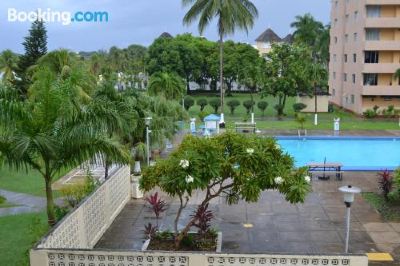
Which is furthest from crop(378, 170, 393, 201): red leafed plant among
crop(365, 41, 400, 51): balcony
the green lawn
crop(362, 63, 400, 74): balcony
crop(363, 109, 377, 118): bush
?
crop(365, 41, 400, 51): balcony

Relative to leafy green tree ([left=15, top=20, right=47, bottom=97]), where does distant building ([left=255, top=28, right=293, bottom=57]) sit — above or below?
above

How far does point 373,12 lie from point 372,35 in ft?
6.30

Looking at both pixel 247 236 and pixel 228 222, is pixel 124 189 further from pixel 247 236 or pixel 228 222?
pixel 247 236

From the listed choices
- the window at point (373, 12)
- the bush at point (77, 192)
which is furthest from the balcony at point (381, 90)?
the bush at point (77, 192)

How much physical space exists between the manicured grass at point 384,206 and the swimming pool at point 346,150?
8411 mm

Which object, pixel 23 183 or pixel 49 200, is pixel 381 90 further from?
pixel 49 200

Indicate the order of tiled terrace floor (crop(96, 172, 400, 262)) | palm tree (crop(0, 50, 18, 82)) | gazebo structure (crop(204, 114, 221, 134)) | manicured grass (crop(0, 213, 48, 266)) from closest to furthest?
1. manicured grass (crop(0, 213, 48, 266))
2. tiled terrace floor (crop(96, 172, 400, 262))
3. gazebo structure (crop(204, 114, 221, 134))
4. palm tree (crop(0, 50, 18, 82))

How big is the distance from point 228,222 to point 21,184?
9333mm

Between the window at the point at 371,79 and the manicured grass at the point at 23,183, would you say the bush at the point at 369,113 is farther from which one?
the manicured grass at the point at 23,183

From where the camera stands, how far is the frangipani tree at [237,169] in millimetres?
9727

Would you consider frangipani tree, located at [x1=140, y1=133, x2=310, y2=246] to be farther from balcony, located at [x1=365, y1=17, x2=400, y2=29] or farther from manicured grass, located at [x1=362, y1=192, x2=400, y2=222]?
balcony, located at [x1=365, y1=17, x2=400, y2=29]

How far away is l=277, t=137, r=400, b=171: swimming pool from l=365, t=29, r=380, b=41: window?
1577 cm

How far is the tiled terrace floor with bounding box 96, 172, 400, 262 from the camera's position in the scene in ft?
41.3

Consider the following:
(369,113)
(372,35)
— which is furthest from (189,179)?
(372,35)
